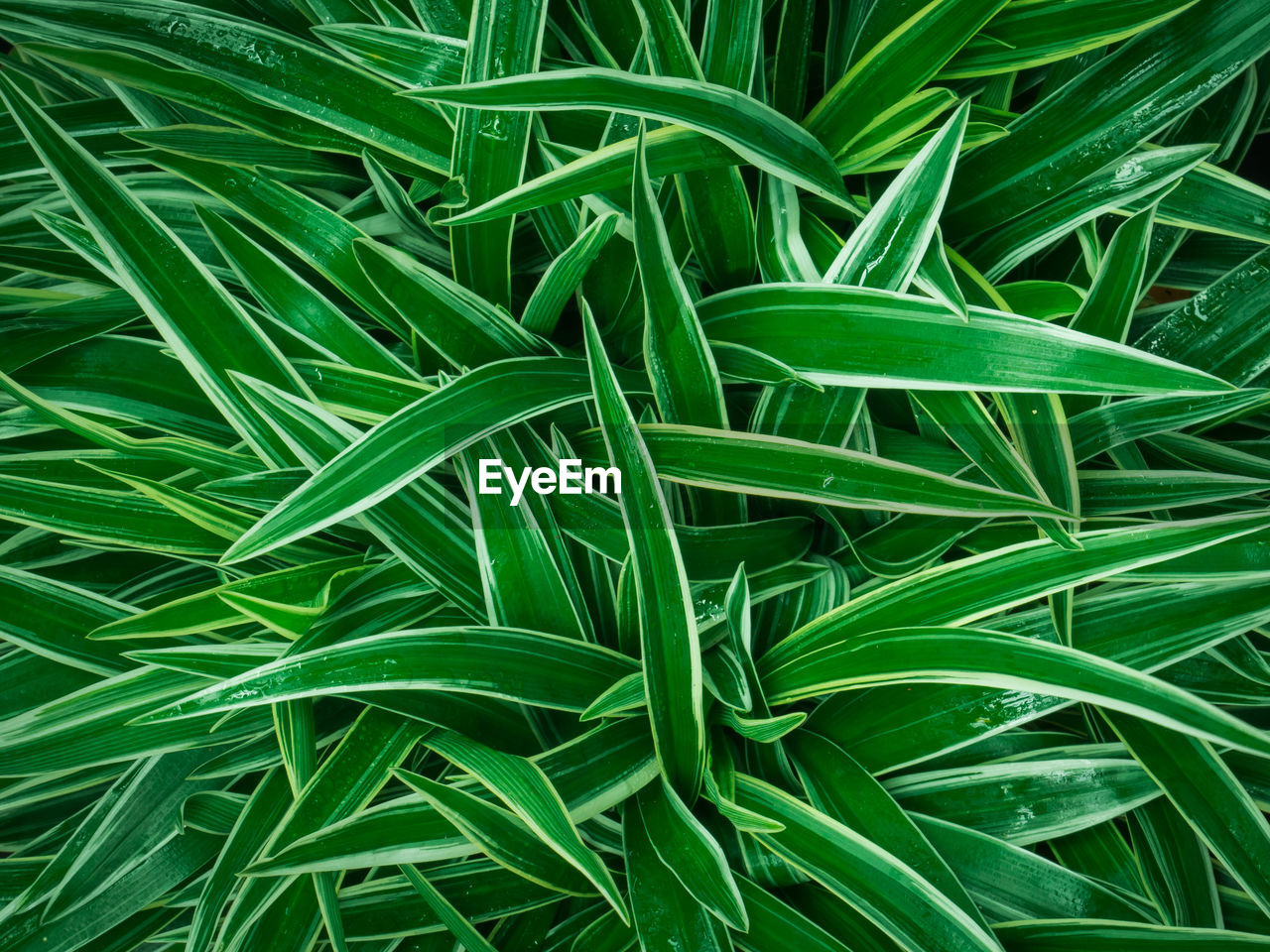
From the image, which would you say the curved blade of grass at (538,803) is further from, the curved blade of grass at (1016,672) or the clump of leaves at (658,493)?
the curved blade of grass at (1016,672)

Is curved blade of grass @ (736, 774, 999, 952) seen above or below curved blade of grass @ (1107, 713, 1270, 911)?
below

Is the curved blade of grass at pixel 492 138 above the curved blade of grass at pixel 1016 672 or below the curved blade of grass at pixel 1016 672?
above

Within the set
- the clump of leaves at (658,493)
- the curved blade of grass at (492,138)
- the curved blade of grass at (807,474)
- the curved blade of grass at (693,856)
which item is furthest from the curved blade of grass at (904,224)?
the curved blade of grass at (693,856)

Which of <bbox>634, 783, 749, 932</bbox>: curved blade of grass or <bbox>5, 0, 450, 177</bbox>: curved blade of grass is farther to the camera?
<bbox>5, 0, 450, 177</bbox>: curved blade of grass

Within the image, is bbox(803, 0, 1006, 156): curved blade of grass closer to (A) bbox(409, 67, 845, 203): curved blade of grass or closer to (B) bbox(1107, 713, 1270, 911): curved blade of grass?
(A) bbox(409, 67, 845, 203): curved blade of grass

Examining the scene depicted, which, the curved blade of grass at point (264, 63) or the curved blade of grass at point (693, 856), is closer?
the curved blade of grass at point (693, 856)

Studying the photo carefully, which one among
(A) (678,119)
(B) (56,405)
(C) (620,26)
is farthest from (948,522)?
(B) (56,405)

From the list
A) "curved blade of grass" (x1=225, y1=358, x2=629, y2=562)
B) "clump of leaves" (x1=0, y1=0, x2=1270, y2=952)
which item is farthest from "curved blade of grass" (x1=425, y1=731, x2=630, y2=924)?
"curved blade of grass" (x1=225, y1=358, x2=629, y2=562)

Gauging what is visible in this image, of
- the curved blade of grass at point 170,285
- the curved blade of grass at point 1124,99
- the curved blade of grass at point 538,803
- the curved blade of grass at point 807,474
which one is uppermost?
the curved blade of grass at point 1124,99
